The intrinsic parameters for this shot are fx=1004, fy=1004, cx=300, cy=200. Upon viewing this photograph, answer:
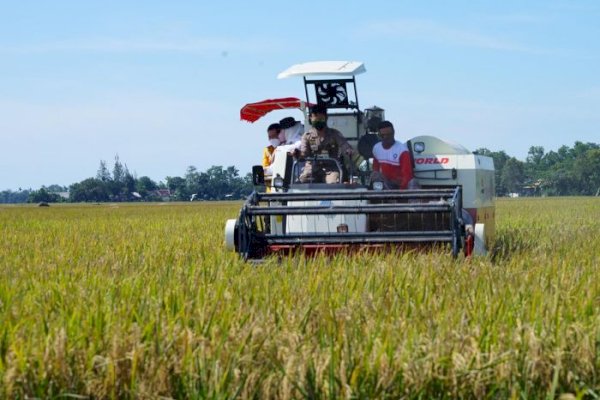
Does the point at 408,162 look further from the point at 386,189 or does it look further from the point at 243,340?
the point at 243,340

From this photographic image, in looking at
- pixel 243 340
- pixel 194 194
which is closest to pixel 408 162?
pixel 243 340

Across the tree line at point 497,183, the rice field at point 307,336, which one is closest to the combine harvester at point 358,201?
the rice field at point 307,336

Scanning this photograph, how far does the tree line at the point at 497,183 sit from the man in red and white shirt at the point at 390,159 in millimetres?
89420

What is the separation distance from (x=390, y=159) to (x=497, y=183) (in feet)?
388

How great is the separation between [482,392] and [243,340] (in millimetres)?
1120

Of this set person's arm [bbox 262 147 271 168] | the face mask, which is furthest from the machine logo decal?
person's arm [bbox 262 147 271 168]

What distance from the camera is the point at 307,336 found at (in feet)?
16.7

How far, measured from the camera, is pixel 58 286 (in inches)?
274

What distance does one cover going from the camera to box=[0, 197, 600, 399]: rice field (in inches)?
169

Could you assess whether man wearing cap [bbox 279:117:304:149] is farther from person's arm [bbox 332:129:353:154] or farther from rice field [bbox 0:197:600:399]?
rice field [bbox 0:197:600:399]

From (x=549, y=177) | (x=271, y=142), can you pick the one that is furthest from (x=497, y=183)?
(x=271, y=142)

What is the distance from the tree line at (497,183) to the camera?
12156 centimetres

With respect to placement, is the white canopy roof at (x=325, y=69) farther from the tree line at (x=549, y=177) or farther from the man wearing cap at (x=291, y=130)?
the tree line at (x=549, y=177)

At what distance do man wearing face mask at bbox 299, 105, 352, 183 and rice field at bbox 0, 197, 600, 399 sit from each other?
339 centimetres
